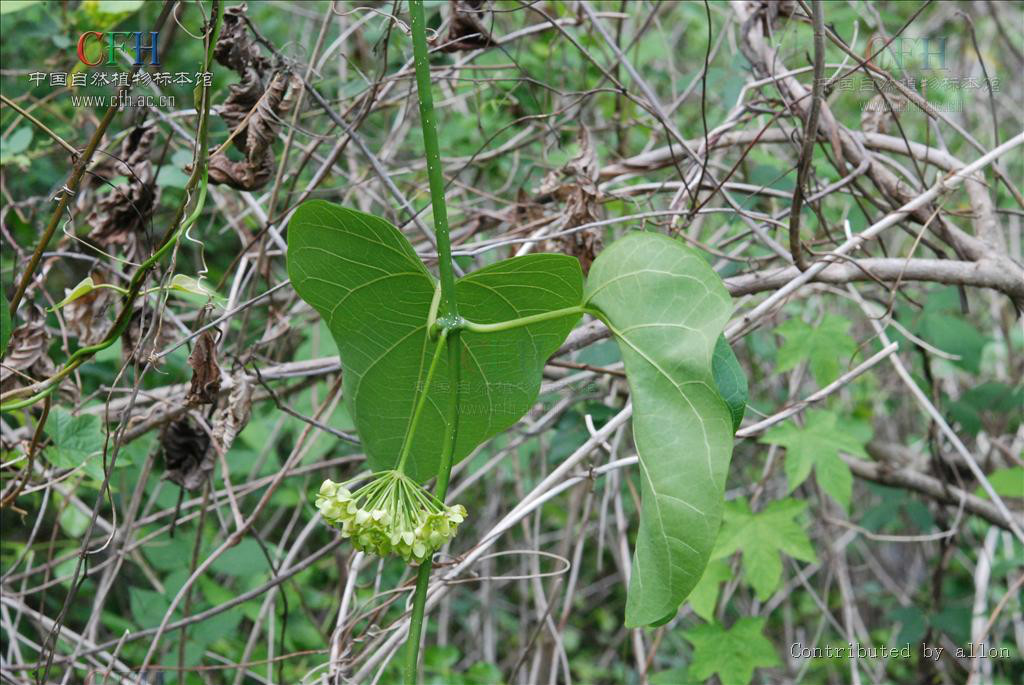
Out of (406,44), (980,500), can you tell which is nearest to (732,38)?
(406,44)

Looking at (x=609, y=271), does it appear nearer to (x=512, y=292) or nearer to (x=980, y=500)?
(x=512, y=292)

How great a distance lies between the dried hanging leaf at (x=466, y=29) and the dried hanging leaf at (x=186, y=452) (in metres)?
0.58

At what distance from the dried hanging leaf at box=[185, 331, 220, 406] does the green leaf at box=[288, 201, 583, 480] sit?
0.22m

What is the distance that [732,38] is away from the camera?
1.65 meters

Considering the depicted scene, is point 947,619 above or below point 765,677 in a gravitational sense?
above

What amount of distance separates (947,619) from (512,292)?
56.1 inches

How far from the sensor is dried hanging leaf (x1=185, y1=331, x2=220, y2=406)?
98 centimetres

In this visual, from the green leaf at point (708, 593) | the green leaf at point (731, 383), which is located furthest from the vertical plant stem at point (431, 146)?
the green leaf at point (708, 593)

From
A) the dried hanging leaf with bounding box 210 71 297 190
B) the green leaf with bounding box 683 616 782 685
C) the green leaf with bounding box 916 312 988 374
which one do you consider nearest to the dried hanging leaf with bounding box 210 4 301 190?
the dried hanging leaf with bounding box 210 71 297 190

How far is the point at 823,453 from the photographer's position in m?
1.39

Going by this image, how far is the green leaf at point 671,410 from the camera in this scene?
2.02ft

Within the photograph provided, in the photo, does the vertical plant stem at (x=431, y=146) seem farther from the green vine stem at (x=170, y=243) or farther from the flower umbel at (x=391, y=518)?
the green vine stem at (x=170, y=243)

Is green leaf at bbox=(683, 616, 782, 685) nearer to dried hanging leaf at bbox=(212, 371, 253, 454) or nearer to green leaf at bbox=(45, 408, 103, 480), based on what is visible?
dried hanging leaf at bbox=(212, 371, 253, 454)

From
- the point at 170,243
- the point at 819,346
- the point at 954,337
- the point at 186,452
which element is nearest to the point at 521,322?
the point at 170,243
